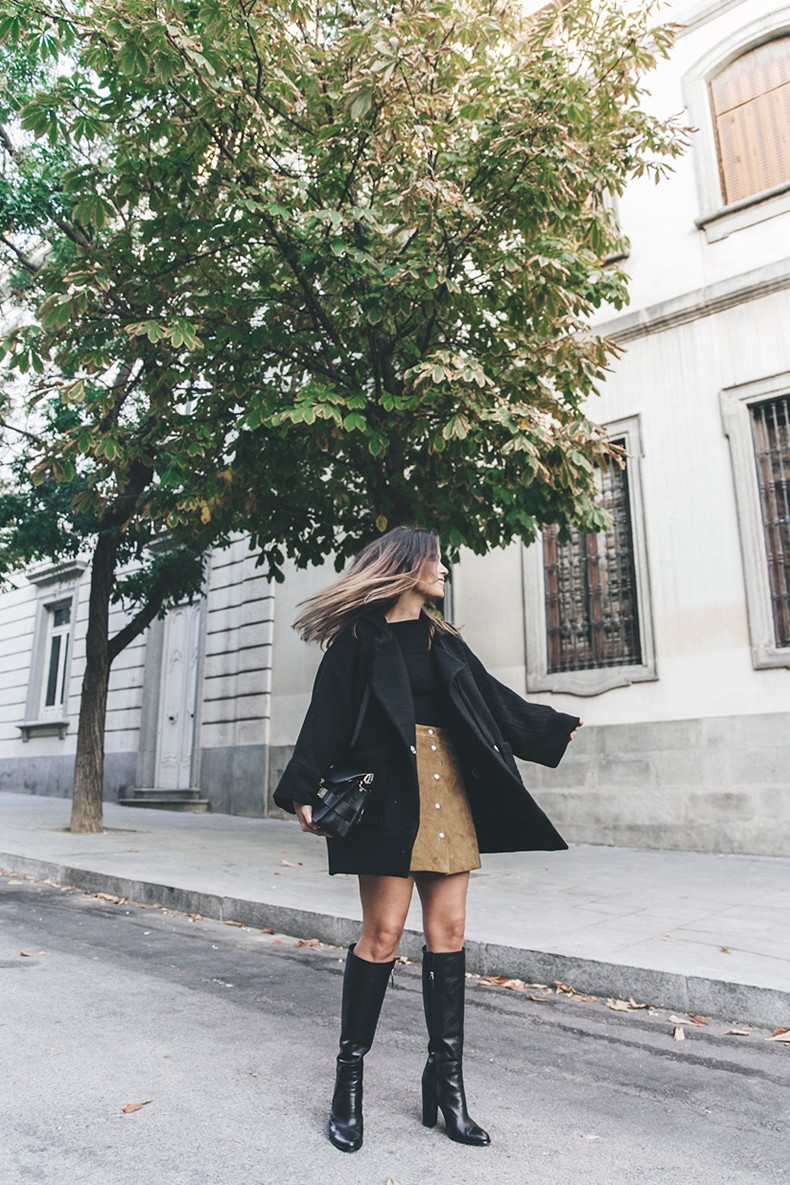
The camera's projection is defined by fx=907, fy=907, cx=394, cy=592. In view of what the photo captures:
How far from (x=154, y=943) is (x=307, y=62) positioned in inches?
238

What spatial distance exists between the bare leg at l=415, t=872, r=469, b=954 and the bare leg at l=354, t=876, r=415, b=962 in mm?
90

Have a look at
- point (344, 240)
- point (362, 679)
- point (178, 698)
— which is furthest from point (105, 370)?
point (178, 698)

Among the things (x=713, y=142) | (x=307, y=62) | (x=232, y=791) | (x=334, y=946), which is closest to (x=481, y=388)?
(x=307, y=62)

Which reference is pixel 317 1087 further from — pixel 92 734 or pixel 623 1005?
pixel 92 734

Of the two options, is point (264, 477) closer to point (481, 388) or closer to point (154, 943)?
point (481, 388)

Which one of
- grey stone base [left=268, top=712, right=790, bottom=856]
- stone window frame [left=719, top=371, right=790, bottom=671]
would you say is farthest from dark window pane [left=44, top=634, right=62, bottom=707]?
stone window frame [left=719, top=371, right=790, bottom=671]

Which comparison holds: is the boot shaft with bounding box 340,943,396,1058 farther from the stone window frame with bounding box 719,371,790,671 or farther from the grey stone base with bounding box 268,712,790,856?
the stone window frame with bounding box 719,371,790,671

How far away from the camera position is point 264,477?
781 cm

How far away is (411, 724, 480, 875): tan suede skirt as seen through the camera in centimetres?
273

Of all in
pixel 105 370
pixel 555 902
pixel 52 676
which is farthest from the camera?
pixel 52 676

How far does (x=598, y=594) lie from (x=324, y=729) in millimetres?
7914

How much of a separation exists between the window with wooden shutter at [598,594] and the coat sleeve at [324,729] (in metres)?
7.26

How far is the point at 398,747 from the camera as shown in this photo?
2762mm

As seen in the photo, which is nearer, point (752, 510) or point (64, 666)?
point (752, 510)
